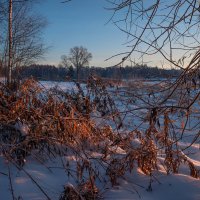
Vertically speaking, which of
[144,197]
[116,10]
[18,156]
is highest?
[116,10]

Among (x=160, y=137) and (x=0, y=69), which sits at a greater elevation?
(x=0, y=69)

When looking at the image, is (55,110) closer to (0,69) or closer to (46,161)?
(46,161)

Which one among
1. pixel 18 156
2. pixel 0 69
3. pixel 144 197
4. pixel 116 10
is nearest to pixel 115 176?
pixel 144 197

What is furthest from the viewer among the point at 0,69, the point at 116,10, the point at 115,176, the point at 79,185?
the point at 0,69

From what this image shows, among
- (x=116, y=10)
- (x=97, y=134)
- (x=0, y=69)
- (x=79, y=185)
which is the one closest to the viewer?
(x=116, y=10)

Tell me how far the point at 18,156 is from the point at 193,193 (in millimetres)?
1640

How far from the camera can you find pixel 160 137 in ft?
13.1

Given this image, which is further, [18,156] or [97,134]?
[97,134]

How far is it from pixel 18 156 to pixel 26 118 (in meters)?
0.41

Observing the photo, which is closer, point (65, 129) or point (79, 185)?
point (79, 185)

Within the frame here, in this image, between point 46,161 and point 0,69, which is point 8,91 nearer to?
point 46,161

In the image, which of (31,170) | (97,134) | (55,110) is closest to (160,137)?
(97,134)

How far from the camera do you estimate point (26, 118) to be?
12.0 ft

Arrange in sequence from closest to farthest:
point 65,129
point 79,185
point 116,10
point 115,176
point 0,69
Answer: point 116,10, point 79,185, point 115,176, point 65,129, point 0,69
